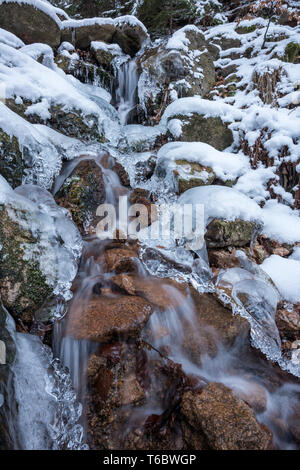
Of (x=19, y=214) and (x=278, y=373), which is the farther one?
(x=19, y=214)

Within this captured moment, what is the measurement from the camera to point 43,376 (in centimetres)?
206

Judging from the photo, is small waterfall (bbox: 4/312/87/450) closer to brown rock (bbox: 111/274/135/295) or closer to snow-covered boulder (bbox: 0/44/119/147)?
brown rock (bbox: 111/274/135/295)

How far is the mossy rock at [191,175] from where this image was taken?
4484mm

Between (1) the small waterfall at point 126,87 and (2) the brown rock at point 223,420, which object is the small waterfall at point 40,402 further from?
(1) the small waterfall at point 126,87

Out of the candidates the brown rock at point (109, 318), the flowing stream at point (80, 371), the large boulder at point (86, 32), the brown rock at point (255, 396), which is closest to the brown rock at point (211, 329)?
the flowing stream at point (80, 371)

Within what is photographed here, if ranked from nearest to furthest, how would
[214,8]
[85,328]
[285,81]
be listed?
[85,328] < [285,81] < [214,8]

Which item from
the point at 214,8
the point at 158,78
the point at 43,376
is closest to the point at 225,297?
the point at 43,376

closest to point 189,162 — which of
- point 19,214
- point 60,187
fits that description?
point 60,187

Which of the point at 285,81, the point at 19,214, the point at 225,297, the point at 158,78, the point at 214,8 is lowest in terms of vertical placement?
the point at 225,297

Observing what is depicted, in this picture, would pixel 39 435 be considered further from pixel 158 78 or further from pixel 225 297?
pixel 158 78

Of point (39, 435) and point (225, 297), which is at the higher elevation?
point (225, 297)

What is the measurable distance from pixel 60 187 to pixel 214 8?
33.5 feet

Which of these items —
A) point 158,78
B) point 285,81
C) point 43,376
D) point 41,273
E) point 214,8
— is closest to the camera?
point 43,376

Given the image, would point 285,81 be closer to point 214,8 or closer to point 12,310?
point 214,8
